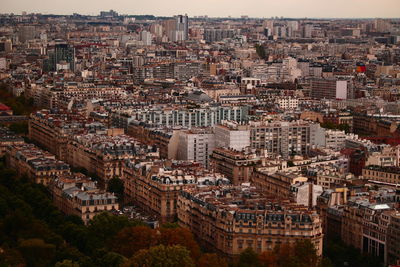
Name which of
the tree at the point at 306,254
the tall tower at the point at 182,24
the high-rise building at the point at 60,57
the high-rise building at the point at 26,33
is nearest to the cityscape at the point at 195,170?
the tree at the point at 306,254

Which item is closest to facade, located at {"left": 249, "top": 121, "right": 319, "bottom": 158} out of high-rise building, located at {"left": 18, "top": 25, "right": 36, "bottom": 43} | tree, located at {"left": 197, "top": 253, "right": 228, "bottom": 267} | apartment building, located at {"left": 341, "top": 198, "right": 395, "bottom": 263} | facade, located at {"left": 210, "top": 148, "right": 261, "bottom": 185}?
facade, located at {"left": 210, "top": 148, "right": 261, "bottom": 185}

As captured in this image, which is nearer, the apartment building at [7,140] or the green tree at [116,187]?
the green tree at [116,187]

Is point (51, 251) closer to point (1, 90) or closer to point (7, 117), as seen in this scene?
point (7, 117)

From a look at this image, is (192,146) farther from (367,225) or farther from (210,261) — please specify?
(210,261)

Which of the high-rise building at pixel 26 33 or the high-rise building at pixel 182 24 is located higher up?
the high-rise building at pixel 182 24

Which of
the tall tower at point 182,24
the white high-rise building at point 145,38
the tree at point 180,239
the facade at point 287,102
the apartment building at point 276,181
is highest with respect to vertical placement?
the tall tower at point 182,24

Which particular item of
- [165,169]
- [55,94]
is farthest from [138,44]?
[165,169]

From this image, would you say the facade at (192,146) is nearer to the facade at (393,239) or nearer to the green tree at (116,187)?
the green tree at (116,187)
